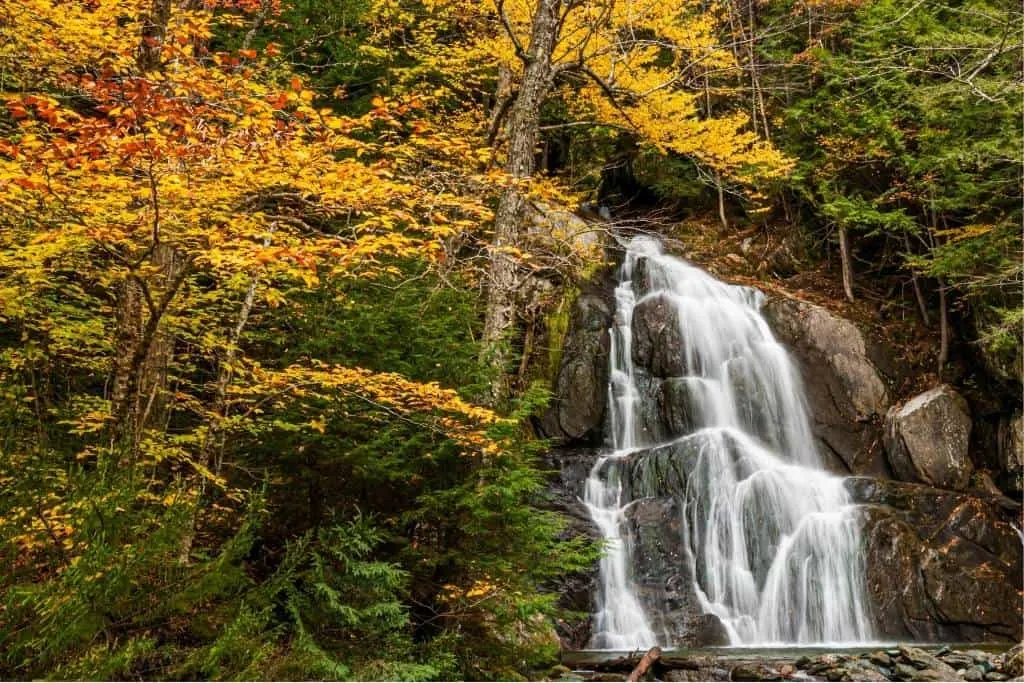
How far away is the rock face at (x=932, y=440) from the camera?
11.8m

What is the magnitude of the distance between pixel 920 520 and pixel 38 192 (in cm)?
1116

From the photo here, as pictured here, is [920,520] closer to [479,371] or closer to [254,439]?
[479,371]

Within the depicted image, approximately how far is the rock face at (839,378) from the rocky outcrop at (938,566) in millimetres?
1662

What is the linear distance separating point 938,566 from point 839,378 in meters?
4.13

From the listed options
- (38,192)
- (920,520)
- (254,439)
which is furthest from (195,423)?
(920,520)

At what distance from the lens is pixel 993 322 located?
41.8 ft

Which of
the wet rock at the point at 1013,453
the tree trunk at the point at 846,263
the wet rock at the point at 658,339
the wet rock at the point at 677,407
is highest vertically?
the tree trunk at the point at 846,263

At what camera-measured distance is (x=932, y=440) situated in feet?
39.4

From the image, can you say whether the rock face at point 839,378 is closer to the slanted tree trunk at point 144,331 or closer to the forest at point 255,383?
the forest at point 255,383

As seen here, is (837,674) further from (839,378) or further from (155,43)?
(155,43)

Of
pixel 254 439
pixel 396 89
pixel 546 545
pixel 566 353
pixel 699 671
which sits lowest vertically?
pixel 699 671

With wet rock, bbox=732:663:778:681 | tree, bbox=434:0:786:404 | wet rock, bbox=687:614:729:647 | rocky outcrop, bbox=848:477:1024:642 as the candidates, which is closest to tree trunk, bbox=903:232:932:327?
tree, bbox=434:0:786:404

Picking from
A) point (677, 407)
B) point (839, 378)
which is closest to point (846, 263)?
point (839, 378)

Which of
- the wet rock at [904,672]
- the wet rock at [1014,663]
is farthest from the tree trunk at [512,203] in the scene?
the wet rock at [1014,663]
